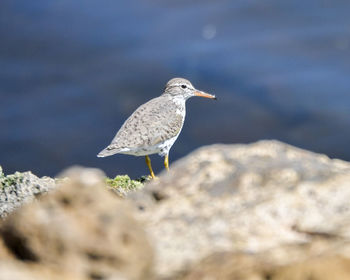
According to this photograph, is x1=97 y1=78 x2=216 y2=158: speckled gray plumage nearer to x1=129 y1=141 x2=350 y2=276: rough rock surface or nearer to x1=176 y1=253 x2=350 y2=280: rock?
x1=129 y1=141 x2=350 y2=276: rough rock surface

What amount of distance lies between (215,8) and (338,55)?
4.68 meters

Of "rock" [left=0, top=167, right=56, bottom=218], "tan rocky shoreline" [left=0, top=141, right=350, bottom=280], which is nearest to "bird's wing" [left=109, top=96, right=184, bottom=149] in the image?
"rock" [left=0, top=167, right=56, bottom=218]

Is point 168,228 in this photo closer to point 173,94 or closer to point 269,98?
point 173,94

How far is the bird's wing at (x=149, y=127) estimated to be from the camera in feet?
43.9

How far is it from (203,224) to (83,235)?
1.21 m

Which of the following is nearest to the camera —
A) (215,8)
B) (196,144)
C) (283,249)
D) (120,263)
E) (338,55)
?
(120,263)

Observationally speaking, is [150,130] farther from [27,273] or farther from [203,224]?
[27,273]

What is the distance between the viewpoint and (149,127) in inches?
539

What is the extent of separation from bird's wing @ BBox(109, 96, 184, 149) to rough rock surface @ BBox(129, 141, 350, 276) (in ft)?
21.4

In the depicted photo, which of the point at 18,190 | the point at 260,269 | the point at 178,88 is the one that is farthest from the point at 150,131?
the point at 260,269

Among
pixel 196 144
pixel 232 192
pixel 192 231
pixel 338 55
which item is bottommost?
pixel 192 231

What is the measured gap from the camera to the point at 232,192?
20.5 feet

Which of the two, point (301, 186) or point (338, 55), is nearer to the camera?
point (301, 186)

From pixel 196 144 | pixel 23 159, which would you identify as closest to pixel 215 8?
pixel 196 144
